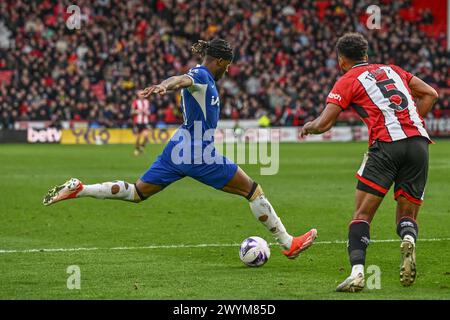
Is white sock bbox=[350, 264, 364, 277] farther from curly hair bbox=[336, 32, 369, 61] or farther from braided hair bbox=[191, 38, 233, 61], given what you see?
braided hair bbox=[191, 38, 233, 61]

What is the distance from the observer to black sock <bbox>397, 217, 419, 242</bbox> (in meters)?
8.44

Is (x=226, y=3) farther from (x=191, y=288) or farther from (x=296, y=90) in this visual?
(x=191, y=288)

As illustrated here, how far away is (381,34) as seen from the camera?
1823 inches

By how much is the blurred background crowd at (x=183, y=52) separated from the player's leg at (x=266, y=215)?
30.5 metres

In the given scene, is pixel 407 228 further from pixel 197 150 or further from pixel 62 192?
pixel 62 192

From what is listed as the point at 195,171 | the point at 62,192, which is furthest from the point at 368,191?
the point at 62,192

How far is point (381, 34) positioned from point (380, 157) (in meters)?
38.8

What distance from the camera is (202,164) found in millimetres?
9961

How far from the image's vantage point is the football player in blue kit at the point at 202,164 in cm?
997

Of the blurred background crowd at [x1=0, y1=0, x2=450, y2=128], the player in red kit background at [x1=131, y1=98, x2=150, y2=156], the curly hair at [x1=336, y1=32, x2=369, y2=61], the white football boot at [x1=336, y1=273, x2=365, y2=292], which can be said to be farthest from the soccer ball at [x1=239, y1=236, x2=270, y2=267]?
the blurred background crowd at [x1=0, y1=0, x2=450, y2=128]

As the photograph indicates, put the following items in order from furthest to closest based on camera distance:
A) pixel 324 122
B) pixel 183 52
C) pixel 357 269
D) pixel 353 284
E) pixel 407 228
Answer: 1. pixel 183 52
2. pixel 407 228
3. pixel 324 122
4. pixel 357 269
5. pixel 353 284

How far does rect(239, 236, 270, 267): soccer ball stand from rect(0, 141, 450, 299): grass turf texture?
0.37ft

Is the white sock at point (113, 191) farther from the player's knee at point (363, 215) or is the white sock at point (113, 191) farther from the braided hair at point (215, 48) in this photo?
the player's knee at point (363, 215)

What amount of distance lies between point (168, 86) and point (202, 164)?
119cm
